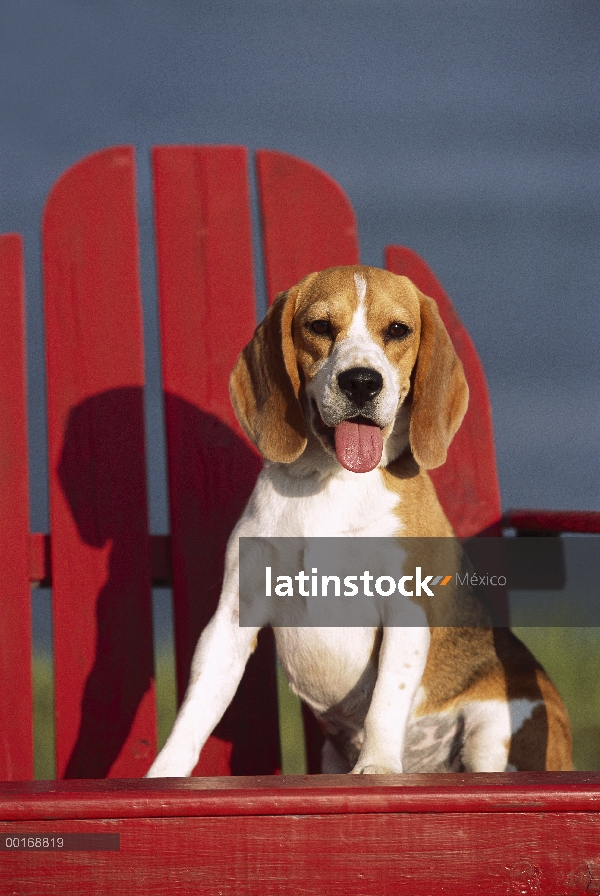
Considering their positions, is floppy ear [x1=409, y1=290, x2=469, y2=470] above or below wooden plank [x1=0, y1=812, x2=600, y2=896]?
above

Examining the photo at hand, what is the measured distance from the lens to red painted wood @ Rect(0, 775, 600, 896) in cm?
143

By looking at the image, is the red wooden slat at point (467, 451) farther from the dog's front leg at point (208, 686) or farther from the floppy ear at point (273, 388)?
the dog's front leg at point (208, 686)

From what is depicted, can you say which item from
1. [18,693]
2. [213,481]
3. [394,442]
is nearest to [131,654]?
[18,693]

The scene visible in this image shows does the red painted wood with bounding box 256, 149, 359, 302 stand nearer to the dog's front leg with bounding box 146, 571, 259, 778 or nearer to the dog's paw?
the dog's front leg with bounding box 146, 571, 259, 778

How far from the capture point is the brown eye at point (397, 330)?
7.48 ft

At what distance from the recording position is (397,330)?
2289 millimetres

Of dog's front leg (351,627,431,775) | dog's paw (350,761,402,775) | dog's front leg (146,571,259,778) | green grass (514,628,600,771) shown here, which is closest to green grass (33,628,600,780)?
green grass (514,628,600,771)

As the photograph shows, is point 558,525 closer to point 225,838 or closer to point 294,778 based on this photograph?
point 294,778

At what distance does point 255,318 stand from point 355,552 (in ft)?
3.38

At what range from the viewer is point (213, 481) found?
285cm

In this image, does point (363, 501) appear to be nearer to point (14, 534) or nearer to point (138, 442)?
point (138, 442)

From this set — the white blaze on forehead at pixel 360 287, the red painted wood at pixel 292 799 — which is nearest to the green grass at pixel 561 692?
the white blaze on forehead at pixel 360 287

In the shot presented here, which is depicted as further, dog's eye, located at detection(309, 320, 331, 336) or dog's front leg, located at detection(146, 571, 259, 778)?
dog's eye, located at detection(309, 320, 331, 336)

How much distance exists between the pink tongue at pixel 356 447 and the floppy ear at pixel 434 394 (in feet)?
0.53
